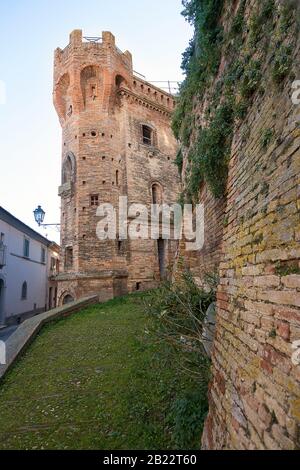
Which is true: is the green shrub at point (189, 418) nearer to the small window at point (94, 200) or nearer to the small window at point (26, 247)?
the small window at point (94, 200)

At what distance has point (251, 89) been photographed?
3.15m

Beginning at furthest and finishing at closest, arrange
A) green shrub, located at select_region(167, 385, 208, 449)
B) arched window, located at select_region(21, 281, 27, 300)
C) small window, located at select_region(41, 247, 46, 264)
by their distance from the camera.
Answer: small window, located at select_region(41, 247, 46, 264), arched window, located at select_region(21, 281, 27, 300), green shrub, located at select_region(167, 385, 208, 449)

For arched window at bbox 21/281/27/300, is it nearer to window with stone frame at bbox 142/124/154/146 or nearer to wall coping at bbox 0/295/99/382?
wall coping at bbox 0/295/99/382

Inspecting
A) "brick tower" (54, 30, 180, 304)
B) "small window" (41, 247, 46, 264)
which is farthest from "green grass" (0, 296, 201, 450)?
"small window" (41, 247, 46, 264)

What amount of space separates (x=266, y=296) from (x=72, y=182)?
1468 cm

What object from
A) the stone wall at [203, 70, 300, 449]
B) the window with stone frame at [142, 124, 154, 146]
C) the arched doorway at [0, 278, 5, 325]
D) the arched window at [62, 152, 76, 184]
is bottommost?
the arched doorway at [0, 278, 5, 325]

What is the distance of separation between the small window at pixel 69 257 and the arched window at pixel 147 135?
8.20 m

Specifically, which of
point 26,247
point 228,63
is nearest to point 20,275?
point 26,247

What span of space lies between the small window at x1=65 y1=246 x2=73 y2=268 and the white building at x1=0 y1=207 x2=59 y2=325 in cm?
412

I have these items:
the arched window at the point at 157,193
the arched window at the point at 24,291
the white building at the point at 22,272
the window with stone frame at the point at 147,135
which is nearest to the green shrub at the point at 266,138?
the arched window at the point at 157,193

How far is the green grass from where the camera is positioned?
3270 millimetres
